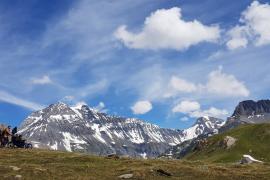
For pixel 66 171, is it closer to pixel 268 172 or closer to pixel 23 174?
pixel 23 174

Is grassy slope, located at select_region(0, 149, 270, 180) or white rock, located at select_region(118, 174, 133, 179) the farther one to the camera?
grassy slope, located at select_region(0, 149, 270, 180)

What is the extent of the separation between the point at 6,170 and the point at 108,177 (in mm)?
15614

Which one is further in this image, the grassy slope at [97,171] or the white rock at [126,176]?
the grassy slope at [97,171]

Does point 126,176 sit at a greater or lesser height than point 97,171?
lesser

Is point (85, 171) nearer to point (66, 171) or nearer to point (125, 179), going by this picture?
point (66, 171)

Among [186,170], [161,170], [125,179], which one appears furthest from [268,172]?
[125,179]

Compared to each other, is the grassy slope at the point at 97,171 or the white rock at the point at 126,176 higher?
the grassy slope at the point at 97,171

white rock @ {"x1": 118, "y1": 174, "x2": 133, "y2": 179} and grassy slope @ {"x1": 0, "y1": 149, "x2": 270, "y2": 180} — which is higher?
grassy slope @ {"x1": 0, "y1": 149, "x2": 270, "y2": 180}

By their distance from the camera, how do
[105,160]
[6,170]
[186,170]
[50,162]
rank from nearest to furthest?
[6,170] → [186,170] → [50,162] → [105,160]

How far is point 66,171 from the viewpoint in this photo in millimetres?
70250

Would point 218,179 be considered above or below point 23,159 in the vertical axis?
below

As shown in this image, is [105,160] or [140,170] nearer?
[140,170]

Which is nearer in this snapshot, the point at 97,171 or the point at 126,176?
the point at 126,176

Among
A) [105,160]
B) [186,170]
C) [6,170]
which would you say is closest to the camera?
[6,170]
